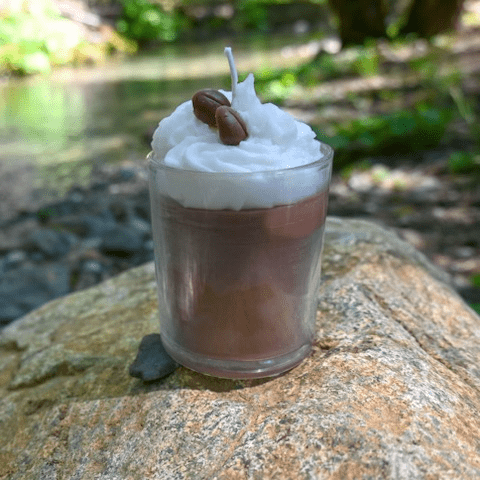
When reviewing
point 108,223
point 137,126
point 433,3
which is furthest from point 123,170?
point 433,3

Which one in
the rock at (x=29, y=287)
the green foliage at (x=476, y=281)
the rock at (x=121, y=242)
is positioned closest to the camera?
the green foliage at (x=476, y=281)

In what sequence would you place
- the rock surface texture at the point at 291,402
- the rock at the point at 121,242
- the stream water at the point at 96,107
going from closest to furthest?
the rock surface texture at the point at 291,402 < the rock at the point at 121,242 < the stream water at the point at 96,107

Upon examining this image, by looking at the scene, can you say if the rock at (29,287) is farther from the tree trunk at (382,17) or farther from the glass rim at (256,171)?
the tree trunk at (382,17)

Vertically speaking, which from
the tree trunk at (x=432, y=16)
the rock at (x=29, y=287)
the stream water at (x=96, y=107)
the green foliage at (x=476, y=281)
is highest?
the tree trunk at (x=432, y=16)

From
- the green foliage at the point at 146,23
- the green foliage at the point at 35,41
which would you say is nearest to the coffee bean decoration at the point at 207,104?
the green foliage at the point at 35,41

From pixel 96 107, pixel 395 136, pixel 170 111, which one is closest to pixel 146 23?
pixel 96 107

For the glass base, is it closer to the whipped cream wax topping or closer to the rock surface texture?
the rock surface texture

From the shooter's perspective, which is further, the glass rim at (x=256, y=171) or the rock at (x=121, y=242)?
the rock at (x=121, y=242)
